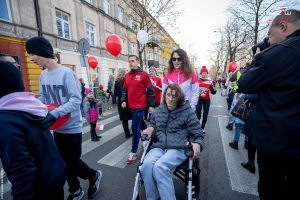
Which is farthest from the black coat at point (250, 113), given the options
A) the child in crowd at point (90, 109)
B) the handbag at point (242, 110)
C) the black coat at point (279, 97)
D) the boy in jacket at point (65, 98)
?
the child in crowd at point (90, 109)

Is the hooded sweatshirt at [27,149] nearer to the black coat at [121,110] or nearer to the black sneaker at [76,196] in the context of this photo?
the black sneaker at [76,196]

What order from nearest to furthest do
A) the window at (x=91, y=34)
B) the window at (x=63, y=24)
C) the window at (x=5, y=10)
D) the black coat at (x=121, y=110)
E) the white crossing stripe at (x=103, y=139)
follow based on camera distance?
1. the white crossing stripe at (x=103, y=139)
2. the black coat at (x=121, y=110)
3. the window at (x=5, y=10)
4. the window at (x=63, y=24)
5. the window at (x=91, y=34)

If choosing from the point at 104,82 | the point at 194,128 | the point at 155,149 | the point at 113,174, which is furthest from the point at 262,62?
the point at 104,82

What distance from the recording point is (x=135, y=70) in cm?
321

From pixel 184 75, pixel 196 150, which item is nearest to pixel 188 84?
pixel 184 75

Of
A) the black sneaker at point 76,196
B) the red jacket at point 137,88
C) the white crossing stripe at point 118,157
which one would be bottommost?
the white crossing stripe at point 118,157

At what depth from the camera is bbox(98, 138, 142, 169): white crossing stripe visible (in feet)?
10.2

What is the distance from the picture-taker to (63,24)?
10977 millimetres

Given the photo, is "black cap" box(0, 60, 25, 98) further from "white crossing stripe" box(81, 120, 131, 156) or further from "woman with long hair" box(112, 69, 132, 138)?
"woman with long hair" box(112, 69, 132, 138)

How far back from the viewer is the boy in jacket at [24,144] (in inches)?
37.9

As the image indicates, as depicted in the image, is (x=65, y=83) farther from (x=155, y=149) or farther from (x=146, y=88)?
(x=146, y=88)

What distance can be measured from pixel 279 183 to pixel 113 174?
8.06 feet

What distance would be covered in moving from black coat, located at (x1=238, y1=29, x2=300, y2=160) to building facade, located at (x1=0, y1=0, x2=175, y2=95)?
6468 mm

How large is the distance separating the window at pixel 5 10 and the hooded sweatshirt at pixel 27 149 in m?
10.5
